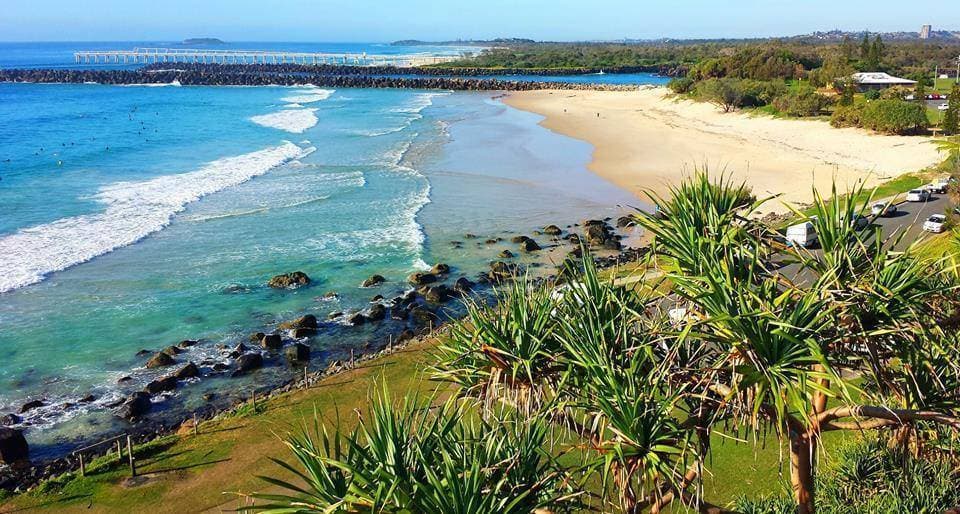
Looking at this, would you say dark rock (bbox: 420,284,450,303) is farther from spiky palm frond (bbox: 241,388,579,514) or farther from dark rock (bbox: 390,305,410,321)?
spiky palm frond (bbox: 241,388,579,514)

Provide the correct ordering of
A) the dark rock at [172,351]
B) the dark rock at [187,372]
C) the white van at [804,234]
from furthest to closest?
the white van at [804,234] < the dark rock at [172,351] < the dark rock at [187,372]

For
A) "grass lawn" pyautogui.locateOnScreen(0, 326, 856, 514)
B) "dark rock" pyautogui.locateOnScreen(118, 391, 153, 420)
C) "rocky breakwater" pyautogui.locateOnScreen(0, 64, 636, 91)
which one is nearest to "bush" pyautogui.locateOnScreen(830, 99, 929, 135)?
"grass lawn" pyautogui.locateOnScreen(0, 326, 856, 514)

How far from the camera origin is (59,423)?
19625 mm

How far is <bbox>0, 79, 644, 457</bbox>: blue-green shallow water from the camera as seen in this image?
2388 centimetres

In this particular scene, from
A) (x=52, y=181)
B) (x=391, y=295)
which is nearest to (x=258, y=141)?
(x=52, y=181)

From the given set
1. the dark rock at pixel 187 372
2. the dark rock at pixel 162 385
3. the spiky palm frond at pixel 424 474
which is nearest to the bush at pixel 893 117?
the dark rock at pixel 187 372

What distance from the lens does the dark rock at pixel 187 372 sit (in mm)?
22039

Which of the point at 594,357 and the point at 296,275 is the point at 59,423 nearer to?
the point at 296,275

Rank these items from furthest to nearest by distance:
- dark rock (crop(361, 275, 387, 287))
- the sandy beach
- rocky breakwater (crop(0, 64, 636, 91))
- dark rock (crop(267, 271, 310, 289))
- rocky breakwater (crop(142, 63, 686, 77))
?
rocky breakwater (crop(142, 63, 686, 77)), rocky breakwater (crop(0, 64, 636, 91)), the sandy beach, dark rock (crop(361, 275, 387, 287)), dark rock (crop(267, 271, 310, 289))

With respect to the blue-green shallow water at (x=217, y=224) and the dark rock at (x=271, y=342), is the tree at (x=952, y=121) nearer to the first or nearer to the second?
the blue-green shallow water at (x=217, y=224)

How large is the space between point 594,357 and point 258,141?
6153 centimetres

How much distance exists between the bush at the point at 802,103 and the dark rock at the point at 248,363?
58193 mm

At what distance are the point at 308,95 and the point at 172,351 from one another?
94.4 m

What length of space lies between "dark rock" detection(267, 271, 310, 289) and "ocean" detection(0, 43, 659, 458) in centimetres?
61
